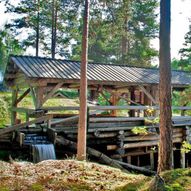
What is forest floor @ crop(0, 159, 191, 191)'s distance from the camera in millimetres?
5332

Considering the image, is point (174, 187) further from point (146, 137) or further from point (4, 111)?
point (4, 111)

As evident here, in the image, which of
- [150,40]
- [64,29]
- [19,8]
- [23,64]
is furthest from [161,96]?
[150,40]

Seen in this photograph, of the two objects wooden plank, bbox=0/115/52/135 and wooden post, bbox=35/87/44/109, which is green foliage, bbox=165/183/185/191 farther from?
wooden post, bbox=35/87/44/109

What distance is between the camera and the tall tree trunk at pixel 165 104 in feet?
22.5

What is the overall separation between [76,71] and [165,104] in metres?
9.53

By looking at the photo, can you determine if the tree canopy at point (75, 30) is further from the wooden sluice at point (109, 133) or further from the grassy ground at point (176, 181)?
the grassy ground at point (176, 181)

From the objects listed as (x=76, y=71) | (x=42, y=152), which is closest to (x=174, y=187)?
(x=42, y=152)

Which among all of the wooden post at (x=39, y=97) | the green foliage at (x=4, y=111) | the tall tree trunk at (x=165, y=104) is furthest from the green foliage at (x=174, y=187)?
the green foliage at (x=4, y=111)

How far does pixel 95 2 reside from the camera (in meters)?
14.1

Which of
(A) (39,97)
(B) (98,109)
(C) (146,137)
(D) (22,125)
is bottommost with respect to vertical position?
(C) (146,137)

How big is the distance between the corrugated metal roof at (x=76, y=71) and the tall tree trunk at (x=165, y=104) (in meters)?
8.05

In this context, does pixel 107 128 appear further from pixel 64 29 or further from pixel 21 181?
pixel 64 29

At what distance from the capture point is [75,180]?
5891 mm

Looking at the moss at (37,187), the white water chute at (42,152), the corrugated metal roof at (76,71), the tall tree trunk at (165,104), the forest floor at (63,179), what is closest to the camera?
the moss at (37,187)
